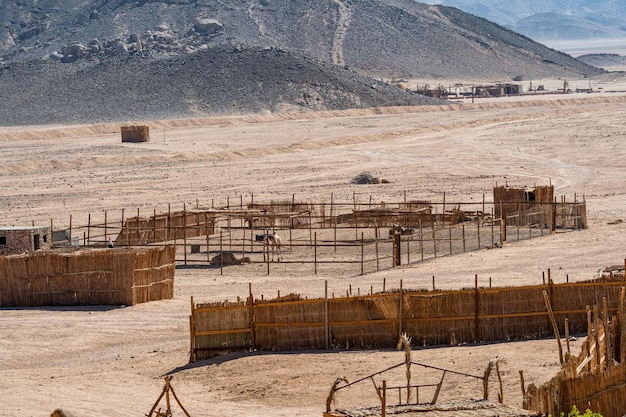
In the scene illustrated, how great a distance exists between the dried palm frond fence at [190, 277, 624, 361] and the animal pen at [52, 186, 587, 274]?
10.7m

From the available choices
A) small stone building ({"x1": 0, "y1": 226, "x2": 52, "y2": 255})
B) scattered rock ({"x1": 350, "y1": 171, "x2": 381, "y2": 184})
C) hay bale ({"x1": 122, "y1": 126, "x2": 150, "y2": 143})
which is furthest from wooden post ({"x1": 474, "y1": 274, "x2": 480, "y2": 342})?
hay bale ({"x1": 122, "y1": 126, "x2": 150, "y2": 143})

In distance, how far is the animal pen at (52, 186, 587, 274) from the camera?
33906 mm

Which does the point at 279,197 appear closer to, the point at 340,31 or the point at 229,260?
the point at 229,260

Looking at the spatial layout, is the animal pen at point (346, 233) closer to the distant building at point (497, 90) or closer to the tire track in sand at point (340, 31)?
the distant building at point (497, 90)

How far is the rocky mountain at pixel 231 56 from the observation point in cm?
11450

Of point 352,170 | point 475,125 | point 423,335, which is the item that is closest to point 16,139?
point 475,125

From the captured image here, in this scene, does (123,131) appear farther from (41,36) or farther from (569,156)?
(41,36)

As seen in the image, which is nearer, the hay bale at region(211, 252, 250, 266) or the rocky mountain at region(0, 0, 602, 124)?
the hay bale at region(211, 252, 250, 266)

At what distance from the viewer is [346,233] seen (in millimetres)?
39062

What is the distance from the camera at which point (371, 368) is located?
19.8m

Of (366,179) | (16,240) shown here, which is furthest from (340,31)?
(16,240)

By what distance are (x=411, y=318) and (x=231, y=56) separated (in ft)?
341

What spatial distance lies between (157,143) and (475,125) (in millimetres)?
22439

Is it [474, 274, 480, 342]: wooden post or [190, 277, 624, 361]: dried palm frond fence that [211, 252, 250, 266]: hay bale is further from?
[474, 274, 480, 342]: wooden post
